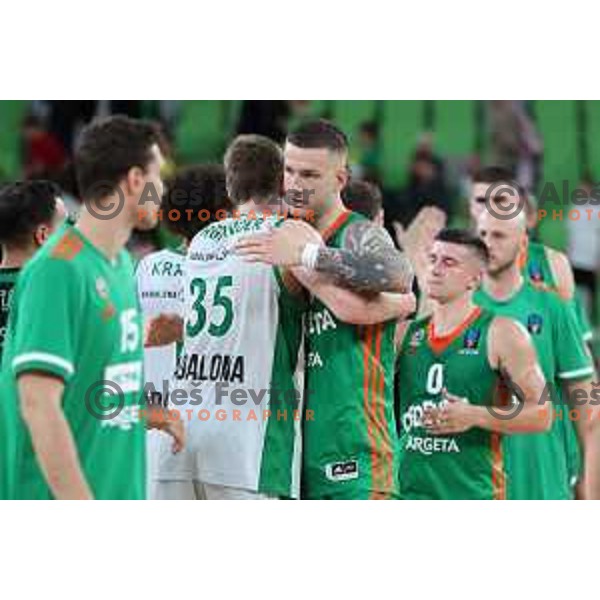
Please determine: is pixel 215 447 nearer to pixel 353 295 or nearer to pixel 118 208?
pixel 353 295

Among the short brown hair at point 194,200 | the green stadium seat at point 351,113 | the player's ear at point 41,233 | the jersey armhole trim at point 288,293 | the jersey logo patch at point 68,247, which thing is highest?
the green stadium seat at point 351,113

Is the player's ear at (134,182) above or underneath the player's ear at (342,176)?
underneath

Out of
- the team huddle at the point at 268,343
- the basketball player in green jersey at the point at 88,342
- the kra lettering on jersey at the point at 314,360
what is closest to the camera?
the basketball player in green jersey at the point at 88,342

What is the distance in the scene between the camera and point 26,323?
13.3 ft

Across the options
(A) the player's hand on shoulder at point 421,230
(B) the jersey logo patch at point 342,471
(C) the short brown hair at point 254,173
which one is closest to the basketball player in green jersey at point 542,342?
(A) the player's hand on shoulder at point 421,230

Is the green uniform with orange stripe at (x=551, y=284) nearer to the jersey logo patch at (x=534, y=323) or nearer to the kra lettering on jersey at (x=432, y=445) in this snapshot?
the jersey logo patch at (x=534, y=323)

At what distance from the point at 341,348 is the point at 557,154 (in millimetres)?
2169

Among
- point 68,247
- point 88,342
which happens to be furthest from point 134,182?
point 88,342

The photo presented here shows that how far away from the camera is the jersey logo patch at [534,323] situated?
20.6ft

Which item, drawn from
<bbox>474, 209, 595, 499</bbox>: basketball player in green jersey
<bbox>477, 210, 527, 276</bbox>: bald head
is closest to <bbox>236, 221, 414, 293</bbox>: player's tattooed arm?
<bbox>474, 209, 595, 499</bbox>: basketball player in green jersey

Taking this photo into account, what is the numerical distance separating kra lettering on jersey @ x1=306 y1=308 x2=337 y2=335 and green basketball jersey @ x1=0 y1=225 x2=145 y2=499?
1.01 metres

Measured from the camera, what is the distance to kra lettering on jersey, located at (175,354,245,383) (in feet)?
17.1

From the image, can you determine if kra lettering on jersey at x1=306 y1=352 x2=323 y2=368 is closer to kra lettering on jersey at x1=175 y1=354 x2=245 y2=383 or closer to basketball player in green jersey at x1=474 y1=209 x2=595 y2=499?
kra lettering on jersey at x1=175 y1=354 x2=245 y2=383

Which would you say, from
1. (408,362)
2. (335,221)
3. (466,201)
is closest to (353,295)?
(335,221)
